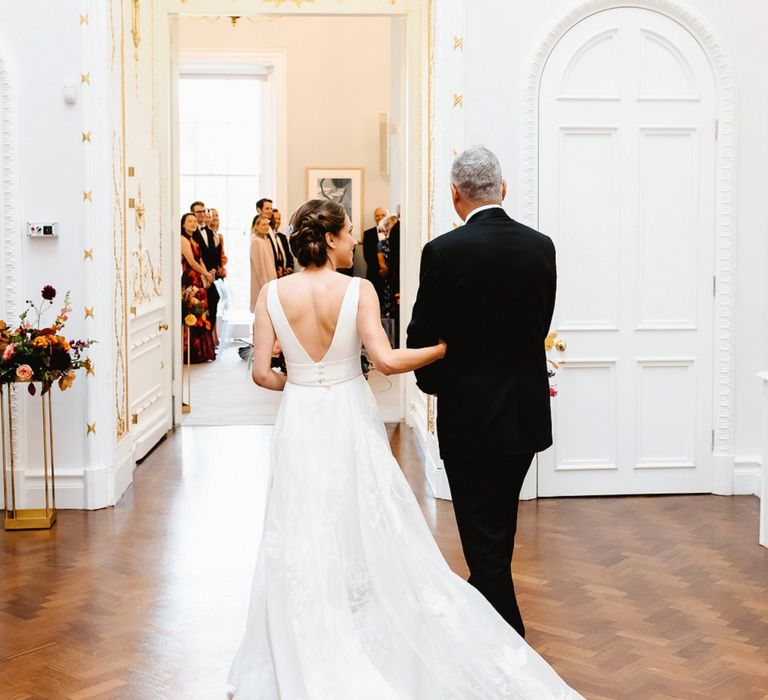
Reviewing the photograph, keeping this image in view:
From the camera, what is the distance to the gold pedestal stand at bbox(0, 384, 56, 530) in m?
6.47

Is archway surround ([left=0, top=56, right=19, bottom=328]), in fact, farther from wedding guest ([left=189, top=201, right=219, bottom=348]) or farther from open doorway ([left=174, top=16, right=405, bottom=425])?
open doorway ([left=174, top=16, right=405, bottom=425])

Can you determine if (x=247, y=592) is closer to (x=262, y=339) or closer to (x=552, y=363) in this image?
(x=262, y=339)

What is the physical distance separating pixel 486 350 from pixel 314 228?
72 cm

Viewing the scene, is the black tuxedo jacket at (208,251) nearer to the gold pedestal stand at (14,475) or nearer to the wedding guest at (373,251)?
the wedding guest at (373,251)

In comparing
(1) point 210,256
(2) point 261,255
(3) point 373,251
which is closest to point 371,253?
(3) point 373,251

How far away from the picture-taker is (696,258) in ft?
23.8

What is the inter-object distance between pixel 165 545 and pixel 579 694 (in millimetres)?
2874

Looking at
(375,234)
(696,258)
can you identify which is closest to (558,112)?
(696,258)

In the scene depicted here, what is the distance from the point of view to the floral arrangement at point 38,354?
20.6ft

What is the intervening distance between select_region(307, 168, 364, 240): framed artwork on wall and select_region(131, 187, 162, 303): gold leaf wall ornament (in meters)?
9.14

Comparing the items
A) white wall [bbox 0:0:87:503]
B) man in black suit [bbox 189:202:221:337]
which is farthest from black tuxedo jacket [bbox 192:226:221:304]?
white wall [bbox 0:0:87:503]

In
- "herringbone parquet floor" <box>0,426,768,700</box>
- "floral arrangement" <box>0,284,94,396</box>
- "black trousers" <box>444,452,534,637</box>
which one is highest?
"floral arrangement" <box>0,284,94,396</box>

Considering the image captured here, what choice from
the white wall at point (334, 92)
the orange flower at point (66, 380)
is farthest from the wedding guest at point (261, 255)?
the orange flower at point (66, 380)

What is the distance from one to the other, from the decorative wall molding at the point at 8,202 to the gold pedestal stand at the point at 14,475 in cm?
16
